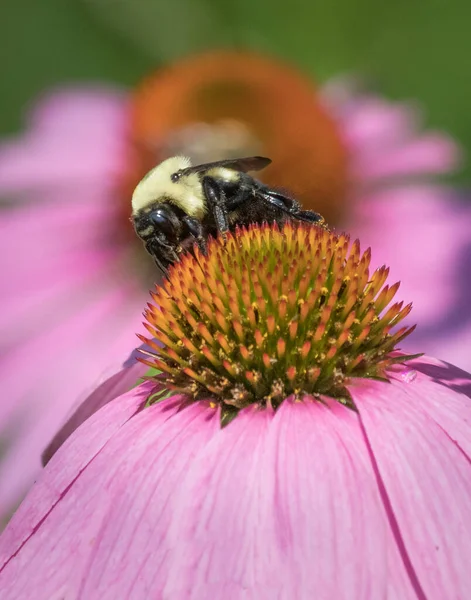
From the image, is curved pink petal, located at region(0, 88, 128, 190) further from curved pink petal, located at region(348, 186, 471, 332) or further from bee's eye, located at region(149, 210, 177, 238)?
bee's eye, located at region(149, 210, 177, 238)

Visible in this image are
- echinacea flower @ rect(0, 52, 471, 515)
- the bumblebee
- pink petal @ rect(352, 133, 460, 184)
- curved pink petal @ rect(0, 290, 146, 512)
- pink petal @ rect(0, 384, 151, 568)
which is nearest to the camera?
pink petal @ rect(0, 384, 151, 568)

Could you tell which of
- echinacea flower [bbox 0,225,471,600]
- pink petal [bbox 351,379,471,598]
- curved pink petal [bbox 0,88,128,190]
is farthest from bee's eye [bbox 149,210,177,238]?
curved pink petal [bbox 0,88,128,190]

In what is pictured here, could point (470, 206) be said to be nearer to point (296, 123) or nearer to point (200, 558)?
point (296, 123)

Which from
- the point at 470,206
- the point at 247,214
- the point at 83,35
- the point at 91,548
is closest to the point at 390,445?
the point at 91,548

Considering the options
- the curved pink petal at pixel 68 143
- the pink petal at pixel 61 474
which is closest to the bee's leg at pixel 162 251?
the pink petal at pixel 61 474

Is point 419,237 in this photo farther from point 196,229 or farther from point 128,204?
point 196,229
